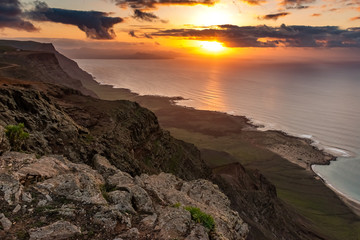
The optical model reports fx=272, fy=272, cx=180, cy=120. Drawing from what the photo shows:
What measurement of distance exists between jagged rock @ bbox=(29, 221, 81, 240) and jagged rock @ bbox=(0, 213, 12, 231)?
0.97 m

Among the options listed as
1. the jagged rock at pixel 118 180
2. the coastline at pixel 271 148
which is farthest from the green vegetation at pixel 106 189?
the coastline at pixel 271 148

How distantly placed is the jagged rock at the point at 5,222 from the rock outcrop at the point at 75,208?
0.03 meters

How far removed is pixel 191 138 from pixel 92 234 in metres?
102

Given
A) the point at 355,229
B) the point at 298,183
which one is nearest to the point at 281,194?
the point at 298,183

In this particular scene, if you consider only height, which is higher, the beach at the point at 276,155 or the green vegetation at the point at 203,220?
the green vegetation at the point at 203,220

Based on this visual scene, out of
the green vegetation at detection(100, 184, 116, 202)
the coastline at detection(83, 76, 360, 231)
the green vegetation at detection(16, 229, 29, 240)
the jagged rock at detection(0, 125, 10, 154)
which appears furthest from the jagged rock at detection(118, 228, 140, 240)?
the coastline at detection(83, 76, 360, 231)

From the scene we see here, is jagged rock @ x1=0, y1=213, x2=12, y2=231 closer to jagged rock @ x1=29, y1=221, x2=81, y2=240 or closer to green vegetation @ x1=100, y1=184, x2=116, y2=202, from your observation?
jagged rock @ x1=29, y1=221, x2=81, y2=240

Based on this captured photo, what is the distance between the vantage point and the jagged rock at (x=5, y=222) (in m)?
10.9

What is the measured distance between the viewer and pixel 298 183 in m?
77.9

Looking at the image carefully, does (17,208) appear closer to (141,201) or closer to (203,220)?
(141,201)

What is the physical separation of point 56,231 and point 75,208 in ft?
5.29

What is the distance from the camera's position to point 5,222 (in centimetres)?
1101

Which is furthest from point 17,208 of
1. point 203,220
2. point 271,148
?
point 271,148

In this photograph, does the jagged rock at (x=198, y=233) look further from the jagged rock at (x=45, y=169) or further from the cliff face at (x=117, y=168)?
the jagged rock at (x=45, y=169)
